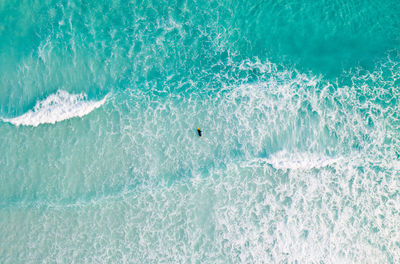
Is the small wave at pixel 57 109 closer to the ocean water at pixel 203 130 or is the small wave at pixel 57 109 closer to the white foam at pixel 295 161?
the ocean water at pixel 203 130

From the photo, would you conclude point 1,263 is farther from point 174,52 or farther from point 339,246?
point 339,246

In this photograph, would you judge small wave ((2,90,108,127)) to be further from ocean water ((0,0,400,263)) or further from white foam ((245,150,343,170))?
white foam ((245,150,343,170))

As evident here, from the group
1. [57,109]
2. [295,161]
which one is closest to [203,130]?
[295,161]

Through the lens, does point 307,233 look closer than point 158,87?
Yes

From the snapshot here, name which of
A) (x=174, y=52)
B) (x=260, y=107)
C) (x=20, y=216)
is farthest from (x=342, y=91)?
(x=20, y=216)

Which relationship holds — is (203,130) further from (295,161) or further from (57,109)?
(57,109)

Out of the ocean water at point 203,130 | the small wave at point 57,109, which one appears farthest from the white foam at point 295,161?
the small wave at point 57,109
